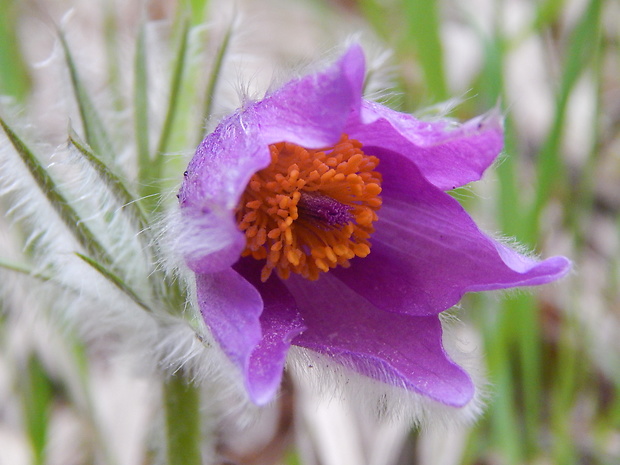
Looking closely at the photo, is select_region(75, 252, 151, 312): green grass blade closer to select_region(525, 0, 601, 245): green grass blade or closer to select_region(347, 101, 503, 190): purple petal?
select_region(347, 101, 503, 190): purple petal

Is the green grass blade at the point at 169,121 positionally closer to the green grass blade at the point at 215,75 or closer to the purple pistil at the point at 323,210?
the green grass blade at the point at 215,75

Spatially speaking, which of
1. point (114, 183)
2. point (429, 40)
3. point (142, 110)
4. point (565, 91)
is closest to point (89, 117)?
point (142, 110)

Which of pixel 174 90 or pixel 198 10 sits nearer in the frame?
pixel 174 90

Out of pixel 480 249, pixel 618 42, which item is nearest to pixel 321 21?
pixel 618 42

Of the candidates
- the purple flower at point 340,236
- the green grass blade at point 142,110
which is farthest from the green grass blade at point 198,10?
the purple flower at point 340,236

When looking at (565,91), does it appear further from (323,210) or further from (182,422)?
(182,422)
